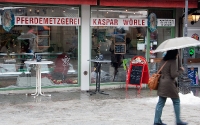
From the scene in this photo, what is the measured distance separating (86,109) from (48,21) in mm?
3502

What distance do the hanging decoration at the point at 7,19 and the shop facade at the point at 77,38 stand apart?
0.03m

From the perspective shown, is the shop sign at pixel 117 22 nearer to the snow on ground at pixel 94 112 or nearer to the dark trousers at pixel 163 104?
the snow on ground at pixel 94 112

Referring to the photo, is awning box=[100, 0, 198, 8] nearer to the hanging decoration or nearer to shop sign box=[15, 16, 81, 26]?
shop sign box=[15, 16, 81, 26]

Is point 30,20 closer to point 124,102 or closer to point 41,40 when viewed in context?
point 41,40

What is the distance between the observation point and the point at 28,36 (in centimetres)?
1150

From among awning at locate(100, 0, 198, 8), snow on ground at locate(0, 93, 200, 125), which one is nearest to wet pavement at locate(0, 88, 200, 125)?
snow on ground at locate(0, 93, 200, 125)

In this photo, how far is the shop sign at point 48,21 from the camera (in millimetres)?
11102

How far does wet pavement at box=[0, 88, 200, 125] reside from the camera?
26.9ft

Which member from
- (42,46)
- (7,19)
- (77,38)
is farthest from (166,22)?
(7,19)

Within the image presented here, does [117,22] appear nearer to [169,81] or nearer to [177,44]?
[177,44]

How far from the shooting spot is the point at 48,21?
449 inches

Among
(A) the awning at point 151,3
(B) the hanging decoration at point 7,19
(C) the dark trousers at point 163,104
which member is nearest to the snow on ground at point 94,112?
(C) the dark trousers at point 163,104

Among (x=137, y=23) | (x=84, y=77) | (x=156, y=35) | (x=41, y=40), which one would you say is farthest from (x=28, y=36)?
(x=156, y=35)

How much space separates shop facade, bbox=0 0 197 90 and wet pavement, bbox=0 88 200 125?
0.73 m
